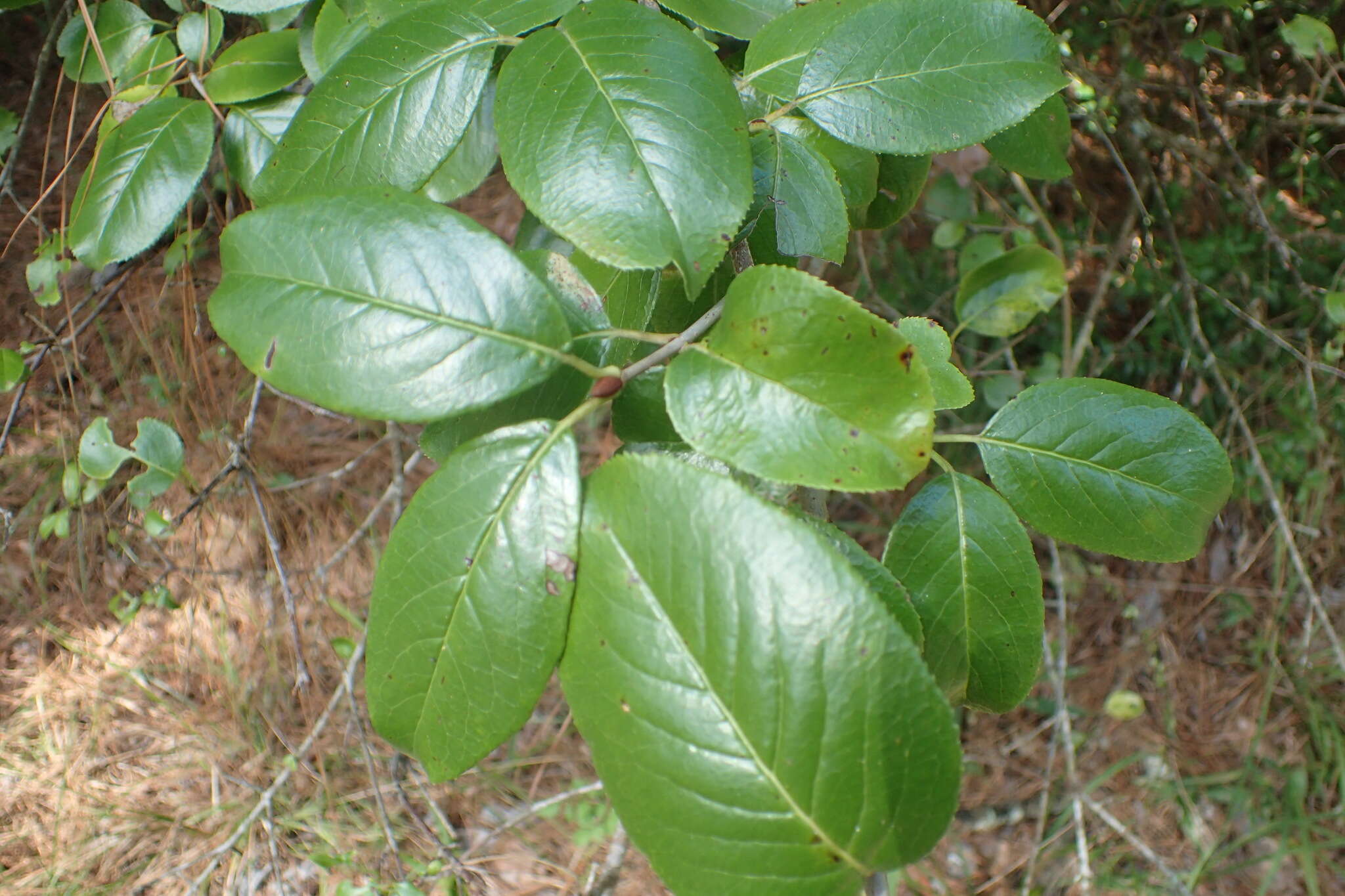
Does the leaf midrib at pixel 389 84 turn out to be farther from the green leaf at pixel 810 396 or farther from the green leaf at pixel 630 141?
the green leaf at pixel 810 396

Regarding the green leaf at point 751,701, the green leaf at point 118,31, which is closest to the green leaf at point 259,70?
the green leaf at point 118,31

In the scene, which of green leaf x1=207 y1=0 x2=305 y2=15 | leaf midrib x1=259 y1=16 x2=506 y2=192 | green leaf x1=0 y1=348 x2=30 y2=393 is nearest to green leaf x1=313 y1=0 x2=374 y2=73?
green leaf x1=207 y1=0 x2=305 y2=15

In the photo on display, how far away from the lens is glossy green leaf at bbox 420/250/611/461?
0.54 meters

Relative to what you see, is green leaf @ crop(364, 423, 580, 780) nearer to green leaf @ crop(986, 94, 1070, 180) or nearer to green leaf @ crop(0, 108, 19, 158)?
green leaf @ crop(986, 94, 1070, 180)

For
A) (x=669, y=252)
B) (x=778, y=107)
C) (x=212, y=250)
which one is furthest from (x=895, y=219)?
(x=212, y=250)

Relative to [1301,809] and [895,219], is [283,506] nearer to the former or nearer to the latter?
[895,219]

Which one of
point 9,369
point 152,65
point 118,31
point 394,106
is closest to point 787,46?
point 394,106

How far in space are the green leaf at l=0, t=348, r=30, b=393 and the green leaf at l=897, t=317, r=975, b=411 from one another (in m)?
1.15

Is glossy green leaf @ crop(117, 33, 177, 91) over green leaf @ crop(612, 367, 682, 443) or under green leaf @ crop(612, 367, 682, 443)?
over

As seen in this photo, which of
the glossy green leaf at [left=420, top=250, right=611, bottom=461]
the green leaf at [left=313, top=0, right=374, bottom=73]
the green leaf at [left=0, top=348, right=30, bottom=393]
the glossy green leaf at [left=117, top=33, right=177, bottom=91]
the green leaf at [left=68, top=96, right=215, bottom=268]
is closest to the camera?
the glossy green leaf at [left=420, top=250, right=611, bottom=461]

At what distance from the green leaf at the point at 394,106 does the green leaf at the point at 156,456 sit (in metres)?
0.72

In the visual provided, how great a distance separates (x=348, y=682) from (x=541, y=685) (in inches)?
36.5

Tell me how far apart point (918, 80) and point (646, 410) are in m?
0.31

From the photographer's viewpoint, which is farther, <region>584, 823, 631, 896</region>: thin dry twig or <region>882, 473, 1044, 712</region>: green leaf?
<region>584, 823, 631, 896</region>: thin dry twig
